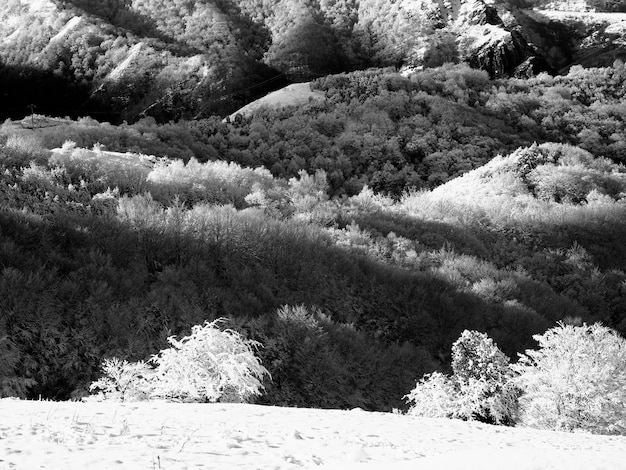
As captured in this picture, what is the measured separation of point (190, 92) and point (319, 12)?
34.2 metres

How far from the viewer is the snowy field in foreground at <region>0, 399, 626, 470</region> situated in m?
4.05

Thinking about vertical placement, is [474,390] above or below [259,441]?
below

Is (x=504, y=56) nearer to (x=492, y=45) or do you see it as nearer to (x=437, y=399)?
(x=492, y=45)

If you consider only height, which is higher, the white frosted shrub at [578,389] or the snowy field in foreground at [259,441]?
the snowy field in foreground at [259,441]

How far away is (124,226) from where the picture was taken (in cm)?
1617

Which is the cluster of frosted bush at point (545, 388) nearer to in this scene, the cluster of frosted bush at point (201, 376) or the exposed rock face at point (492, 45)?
the cluster of frosted bush at point (201, 376)

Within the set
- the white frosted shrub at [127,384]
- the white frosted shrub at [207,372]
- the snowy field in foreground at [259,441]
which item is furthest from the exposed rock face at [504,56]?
the snowy field in foreground at [259,441]

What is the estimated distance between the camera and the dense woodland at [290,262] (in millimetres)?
12148

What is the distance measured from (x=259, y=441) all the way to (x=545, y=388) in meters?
6.99

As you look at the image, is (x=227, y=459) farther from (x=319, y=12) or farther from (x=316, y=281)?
(x=319, y=12)

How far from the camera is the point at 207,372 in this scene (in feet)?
28.5

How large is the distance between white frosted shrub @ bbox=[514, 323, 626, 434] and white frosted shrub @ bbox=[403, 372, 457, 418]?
1.28 meters

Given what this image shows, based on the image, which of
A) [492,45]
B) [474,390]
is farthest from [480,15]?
[474,390]

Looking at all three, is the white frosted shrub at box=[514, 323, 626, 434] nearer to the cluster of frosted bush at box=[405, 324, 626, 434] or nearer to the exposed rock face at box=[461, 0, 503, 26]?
the cluster of frosted bush at box=[405, 324, 626, 434]
